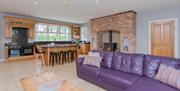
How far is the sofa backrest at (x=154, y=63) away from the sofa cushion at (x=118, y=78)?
262 mm

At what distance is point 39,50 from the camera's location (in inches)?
203

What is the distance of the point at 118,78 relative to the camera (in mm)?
2387

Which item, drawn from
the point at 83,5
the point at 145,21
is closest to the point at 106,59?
the point at 83,5

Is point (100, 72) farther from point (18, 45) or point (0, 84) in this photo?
point (18, 45)

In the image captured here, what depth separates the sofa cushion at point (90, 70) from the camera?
2882mm

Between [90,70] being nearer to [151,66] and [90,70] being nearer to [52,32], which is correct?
[151,66]

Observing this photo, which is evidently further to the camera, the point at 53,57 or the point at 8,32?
the point at 8,32

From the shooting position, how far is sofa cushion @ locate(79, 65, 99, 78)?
288cm

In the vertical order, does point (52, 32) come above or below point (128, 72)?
above

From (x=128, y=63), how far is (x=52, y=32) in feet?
22.5

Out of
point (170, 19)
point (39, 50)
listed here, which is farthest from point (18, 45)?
point (170, 19)

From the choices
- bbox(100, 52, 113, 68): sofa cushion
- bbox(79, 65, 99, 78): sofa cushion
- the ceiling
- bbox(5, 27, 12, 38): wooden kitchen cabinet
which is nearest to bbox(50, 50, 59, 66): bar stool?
the ceiling

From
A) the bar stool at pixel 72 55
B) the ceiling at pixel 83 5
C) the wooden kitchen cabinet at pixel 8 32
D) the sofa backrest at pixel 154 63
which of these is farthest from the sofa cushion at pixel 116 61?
the wooden kitchen cabinet at pixel 8 32

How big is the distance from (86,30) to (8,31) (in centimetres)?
521
